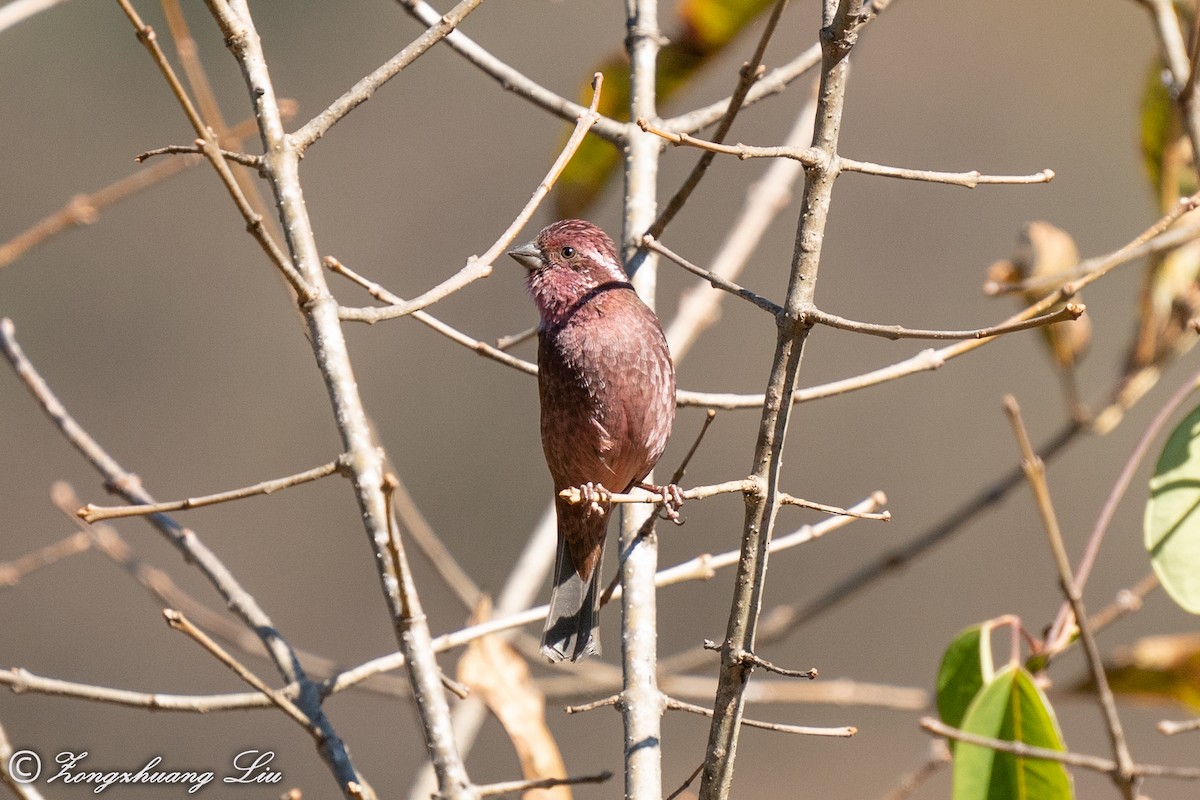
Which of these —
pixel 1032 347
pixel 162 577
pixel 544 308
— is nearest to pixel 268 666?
pixel 162 577

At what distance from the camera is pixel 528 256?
358cm

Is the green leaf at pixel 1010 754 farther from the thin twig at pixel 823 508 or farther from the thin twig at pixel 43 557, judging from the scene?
the thin twig at pixel 43 557

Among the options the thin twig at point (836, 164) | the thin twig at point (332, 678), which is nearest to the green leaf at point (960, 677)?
the thin twig at point (332, 678)

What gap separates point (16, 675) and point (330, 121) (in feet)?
3.45

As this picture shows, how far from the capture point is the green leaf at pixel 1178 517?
2387mm

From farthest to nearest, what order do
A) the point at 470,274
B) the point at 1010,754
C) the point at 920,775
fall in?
the point at 920,775 < the point at 1010,754 < the point at 470,274

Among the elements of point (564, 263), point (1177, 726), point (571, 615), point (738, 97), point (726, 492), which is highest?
point (564, 263)

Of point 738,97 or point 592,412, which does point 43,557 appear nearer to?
point 592,412

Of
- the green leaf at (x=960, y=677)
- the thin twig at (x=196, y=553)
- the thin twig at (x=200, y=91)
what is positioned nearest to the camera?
the thin twig at (x=196, y=553)

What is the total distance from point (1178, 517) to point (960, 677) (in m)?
0.59

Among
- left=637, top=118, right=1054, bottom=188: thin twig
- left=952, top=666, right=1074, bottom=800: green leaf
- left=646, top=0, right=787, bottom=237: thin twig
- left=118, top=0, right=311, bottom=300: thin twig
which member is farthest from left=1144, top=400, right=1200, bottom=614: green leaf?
left=118, top=0, right=311, bottom=300: thin twig

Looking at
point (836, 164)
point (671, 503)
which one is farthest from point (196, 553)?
point (836, 164)

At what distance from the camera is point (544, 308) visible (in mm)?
3453

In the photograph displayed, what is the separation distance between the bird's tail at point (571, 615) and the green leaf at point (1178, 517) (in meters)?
1.31
